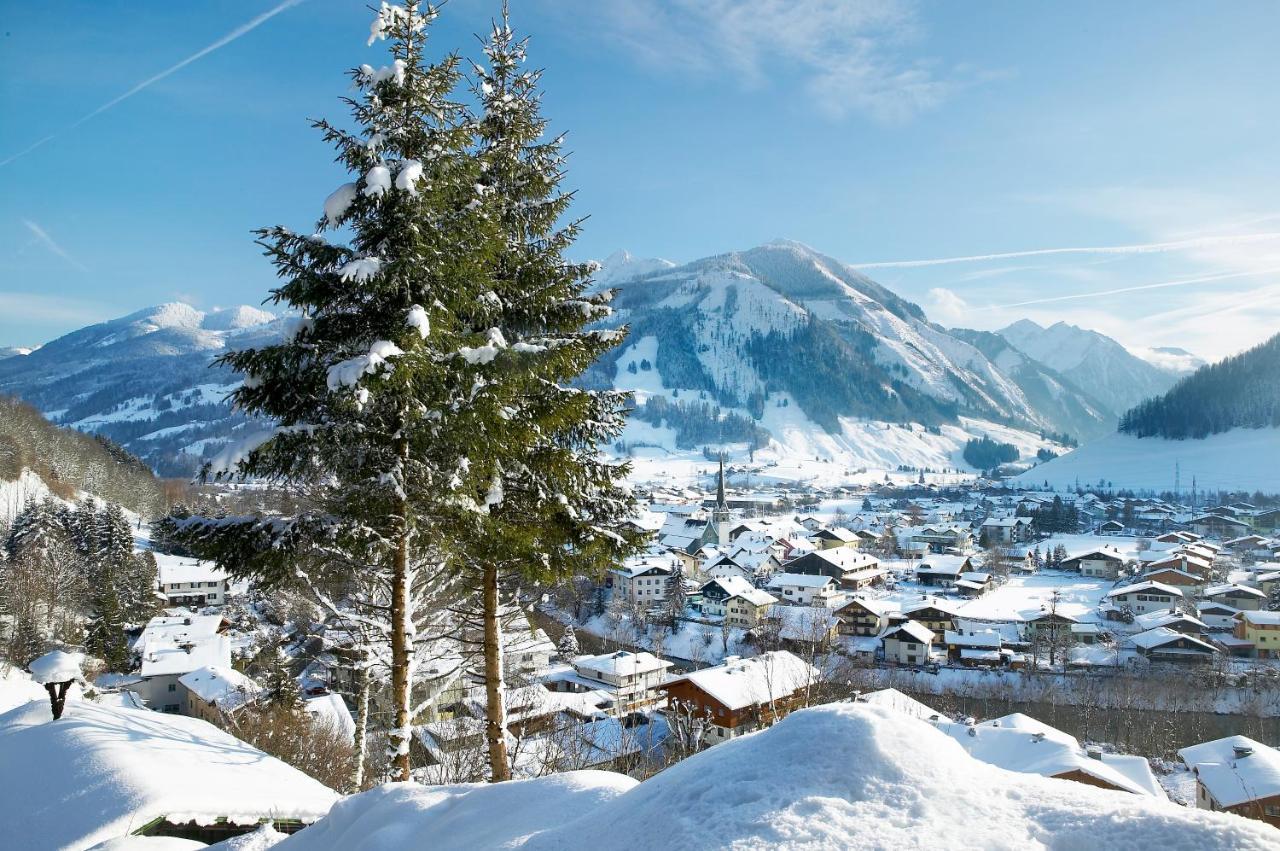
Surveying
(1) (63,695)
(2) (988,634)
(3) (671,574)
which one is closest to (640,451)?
(3) (671,574)

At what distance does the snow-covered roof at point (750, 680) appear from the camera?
2359cm

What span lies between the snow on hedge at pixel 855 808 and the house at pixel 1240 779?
18.7 m

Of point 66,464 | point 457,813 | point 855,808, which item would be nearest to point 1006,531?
point 457,813

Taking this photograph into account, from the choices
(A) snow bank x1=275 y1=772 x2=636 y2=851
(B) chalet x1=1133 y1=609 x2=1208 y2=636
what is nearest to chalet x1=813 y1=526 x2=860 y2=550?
(B) chalet x1=1133 y1=609 x2=1208 y2=636

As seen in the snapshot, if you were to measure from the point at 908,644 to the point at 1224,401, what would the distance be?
140 meters

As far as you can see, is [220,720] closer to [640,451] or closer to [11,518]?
[11,518]

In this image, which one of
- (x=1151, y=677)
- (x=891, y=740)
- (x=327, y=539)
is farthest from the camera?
(x=1151, y=677)

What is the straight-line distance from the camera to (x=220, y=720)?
18.9 m

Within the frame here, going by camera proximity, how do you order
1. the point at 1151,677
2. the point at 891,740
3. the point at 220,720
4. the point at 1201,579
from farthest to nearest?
1. the point at 1201,579
2. the point at 1151,677
3. the point at 220,720
4. the point at 891,740

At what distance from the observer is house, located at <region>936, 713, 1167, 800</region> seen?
16297 millimetres

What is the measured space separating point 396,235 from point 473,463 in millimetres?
2262

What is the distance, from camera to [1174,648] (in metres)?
36.1

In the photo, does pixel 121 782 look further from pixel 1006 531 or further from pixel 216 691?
pixel 1006 531

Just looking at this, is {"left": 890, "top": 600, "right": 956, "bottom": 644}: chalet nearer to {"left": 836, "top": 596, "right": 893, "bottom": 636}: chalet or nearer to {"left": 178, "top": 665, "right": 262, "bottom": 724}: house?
{"left": 836, "top": 596, "right": 893, "bottom": 636}: chalet
